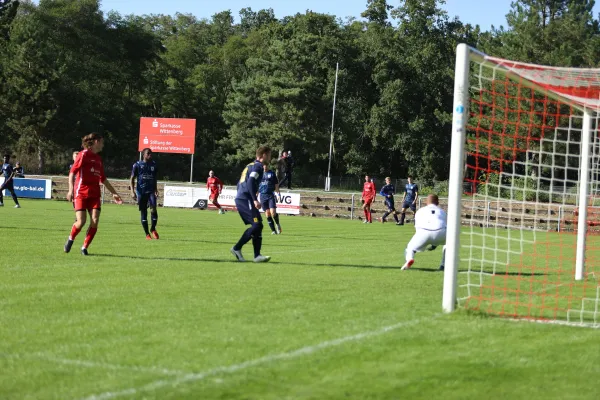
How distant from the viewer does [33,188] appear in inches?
1719

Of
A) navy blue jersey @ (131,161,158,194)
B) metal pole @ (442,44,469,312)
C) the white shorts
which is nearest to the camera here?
metal pole @ (442,44,469,312)

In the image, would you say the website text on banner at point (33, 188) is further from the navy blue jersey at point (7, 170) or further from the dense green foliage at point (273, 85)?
the dense green foliage at point (273, 85)

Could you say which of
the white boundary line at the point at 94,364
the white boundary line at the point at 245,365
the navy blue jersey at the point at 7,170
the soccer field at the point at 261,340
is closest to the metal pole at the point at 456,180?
the soccer field at the point at 261,340

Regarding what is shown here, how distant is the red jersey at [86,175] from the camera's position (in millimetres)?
13461

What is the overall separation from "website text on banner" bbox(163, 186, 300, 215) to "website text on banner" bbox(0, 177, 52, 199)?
6.55 meters

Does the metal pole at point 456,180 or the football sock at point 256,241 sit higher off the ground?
the metal pole at point 456,180

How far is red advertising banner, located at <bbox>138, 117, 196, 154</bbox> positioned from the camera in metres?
45.6

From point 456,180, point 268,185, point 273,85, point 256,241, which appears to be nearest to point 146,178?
point 268,185

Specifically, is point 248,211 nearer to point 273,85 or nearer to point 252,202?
point 252,202

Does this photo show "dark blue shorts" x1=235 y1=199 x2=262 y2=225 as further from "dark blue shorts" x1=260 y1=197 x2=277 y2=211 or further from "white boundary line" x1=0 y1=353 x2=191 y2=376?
"dark blue shorts" x1=260 y1=197 x2=277 y2=211

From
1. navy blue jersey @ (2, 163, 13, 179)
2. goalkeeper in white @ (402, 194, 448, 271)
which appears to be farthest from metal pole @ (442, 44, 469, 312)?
navy blue jersey @ (2, 163, 13, 179)

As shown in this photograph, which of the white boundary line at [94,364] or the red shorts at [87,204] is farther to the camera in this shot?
the red shorts at [87,204]

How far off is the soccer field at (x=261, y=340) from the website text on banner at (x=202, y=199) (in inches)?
1024

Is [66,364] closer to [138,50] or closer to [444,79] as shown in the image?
[444,79]
